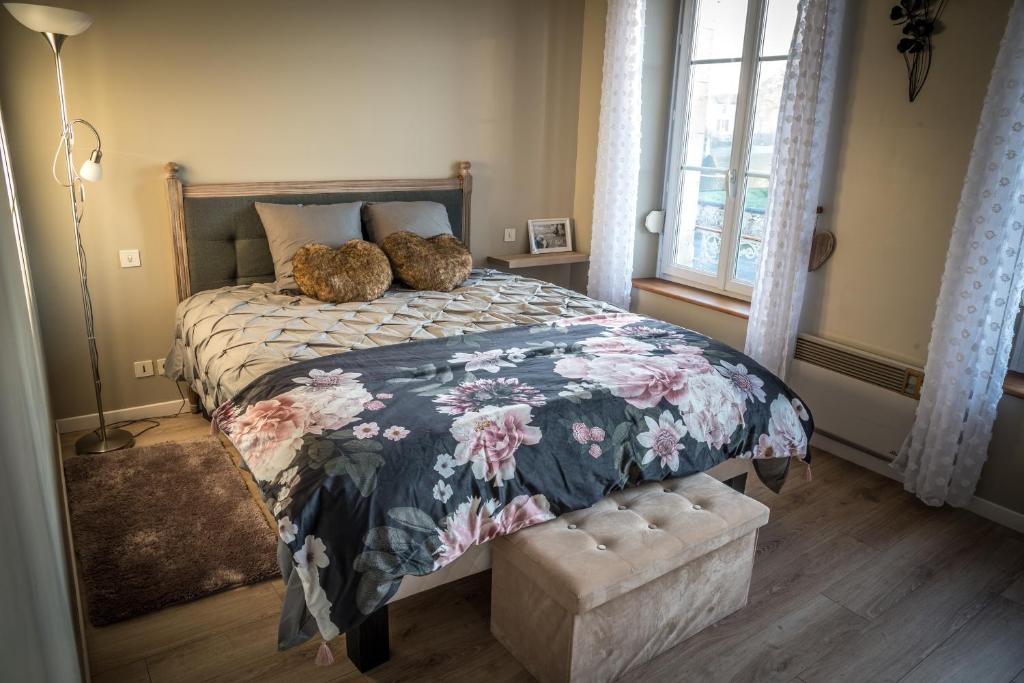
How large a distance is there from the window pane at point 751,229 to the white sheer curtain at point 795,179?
1.40 ft

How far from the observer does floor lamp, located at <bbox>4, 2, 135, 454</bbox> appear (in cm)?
270

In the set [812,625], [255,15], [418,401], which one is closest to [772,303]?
[812,625]

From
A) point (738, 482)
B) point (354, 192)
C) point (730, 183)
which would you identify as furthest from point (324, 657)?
point (730, 183)

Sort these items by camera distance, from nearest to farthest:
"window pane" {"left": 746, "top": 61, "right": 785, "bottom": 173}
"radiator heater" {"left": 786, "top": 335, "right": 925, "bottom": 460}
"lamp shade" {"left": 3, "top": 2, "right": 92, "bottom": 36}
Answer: "lamp shade" {"left": 3, "top": 2, "right": 92, "bottom": 36} → "radiator heater" {"left": 786, "top": 335, "right": 925, "bottom": 460} → "window pane" {"left": 746, "top": 61, "right": 785, "bottom": 173}

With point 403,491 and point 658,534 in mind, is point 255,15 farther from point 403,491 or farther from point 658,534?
point 658,534

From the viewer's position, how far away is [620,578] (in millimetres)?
1924

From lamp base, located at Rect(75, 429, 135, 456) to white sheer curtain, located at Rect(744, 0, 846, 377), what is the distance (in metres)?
3.07

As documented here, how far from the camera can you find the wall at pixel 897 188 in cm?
292

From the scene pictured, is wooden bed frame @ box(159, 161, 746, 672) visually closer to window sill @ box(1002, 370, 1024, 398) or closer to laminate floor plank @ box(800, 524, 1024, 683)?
laminate floor plank @ box(800, 524, 1024, 683)

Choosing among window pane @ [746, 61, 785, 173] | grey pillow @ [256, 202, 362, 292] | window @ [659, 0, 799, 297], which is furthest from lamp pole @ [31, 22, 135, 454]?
window pane @ [746, 61, 785, 173]

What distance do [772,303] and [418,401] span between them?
208 centimetres

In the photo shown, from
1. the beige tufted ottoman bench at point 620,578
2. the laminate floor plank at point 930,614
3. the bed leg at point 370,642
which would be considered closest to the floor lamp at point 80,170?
the bed leg at point 370,642

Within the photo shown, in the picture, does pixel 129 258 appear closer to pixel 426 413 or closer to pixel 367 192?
pixel 367 192

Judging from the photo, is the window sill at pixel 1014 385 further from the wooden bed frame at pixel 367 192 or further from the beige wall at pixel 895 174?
the wooden bed frame at pixel 367 192
